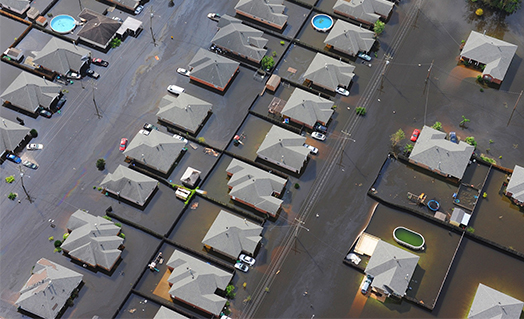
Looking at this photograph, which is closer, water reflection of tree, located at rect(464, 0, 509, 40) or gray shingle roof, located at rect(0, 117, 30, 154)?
gray shingle roof, located at rect(0, 117, 30, 154)

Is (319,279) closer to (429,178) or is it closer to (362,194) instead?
(362,194)

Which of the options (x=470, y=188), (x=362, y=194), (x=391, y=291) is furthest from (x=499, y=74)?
(x=391, y=291)

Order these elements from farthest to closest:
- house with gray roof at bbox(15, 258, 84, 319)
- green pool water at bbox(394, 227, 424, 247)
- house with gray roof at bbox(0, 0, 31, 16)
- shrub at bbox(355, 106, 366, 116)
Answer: house with gray roof at bbox(0, 0, 31, 16) < shrub at bbox(355, 106, 366, 116) < green pool water at bbox(394, 227, 424, 247) < house with gray roof at bbox(15, 258, 84, 319)

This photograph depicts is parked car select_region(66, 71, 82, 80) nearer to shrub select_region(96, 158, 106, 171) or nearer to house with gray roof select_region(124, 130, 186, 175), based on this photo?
house with gray roof select_region(124, 130, 186, 175)

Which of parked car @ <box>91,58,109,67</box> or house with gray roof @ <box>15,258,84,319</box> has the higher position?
parked car @ <box>91,58,109,67</box>

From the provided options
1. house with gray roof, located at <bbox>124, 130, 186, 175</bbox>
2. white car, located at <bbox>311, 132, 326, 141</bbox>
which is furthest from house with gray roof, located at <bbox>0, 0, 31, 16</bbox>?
white car, located at <bbox>311, 132, 326, 141</bbox>

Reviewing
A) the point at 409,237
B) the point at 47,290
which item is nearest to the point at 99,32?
the point at 47,290

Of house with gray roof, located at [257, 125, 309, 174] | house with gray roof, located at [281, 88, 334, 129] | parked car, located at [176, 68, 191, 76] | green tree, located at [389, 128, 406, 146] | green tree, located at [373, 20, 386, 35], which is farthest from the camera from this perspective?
green tree, located at [373, 20, 386, 35]
